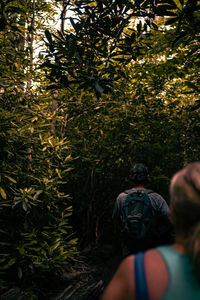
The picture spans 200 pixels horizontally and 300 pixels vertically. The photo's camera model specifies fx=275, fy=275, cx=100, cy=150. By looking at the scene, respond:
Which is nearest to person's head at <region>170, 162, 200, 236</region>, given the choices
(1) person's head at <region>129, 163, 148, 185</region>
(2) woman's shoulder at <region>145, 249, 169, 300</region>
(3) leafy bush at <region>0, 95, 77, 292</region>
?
(2) woman's shoulder at <region>145, 249, 169, 300</region>

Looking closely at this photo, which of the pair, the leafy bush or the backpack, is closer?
the backpack

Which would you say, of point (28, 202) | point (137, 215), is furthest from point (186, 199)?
point (28, 202)

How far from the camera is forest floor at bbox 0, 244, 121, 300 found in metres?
4.90

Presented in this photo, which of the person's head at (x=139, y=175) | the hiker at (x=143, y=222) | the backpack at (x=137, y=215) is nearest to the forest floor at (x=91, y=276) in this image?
the hiker at (x=143, y=222)

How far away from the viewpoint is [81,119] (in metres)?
6.55

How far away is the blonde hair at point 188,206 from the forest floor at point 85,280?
13.0 ft

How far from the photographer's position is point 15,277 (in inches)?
176

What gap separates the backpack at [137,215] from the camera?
3.10m

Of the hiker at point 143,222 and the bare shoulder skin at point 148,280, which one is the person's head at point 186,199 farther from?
the hiker at point 143,222

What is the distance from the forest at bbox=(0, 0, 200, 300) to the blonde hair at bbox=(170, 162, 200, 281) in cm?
212

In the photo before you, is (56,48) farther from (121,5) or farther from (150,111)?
(150,111)

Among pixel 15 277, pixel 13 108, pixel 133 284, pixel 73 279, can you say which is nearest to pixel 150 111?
pixel 13 108

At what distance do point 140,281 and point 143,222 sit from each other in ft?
7.30

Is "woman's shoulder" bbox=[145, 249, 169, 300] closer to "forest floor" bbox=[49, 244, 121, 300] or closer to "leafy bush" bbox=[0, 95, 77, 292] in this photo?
"leafy bush" bbox=[0, 95, 77, 292]
